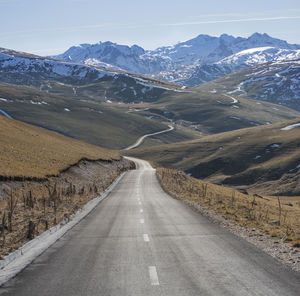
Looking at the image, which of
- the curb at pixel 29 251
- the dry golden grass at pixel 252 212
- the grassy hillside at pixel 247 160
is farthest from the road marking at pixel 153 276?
the grassy hillside at pixel 247 160

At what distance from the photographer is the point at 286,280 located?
11.1 m

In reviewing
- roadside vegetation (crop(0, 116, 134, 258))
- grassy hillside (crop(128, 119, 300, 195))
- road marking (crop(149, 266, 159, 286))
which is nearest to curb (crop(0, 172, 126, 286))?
roadside vegetation (crop(0, 116, 134, 258))

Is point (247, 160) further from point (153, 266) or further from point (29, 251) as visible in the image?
point (153, 266)

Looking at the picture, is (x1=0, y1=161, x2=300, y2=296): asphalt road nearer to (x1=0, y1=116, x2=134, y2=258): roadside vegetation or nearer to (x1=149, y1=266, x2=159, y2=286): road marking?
(x1=149, y1=266, x2=159, y2=286): road marking

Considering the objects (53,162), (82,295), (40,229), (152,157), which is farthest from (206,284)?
(152,157)

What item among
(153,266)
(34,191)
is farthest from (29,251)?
(34,191)

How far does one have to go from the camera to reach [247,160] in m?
163

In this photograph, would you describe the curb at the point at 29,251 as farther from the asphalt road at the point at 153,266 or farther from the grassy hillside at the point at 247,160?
the grassy hillside at the point at 247,160

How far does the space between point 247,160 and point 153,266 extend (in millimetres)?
155807

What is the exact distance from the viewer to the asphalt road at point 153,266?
33.4 ft

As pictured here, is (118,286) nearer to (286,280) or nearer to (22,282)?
(22,282)

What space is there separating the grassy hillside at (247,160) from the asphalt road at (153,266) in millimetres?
111981

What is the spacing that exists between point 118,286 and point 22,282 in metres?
2.67

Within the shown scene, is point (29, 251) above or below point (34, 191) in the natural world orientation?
below
